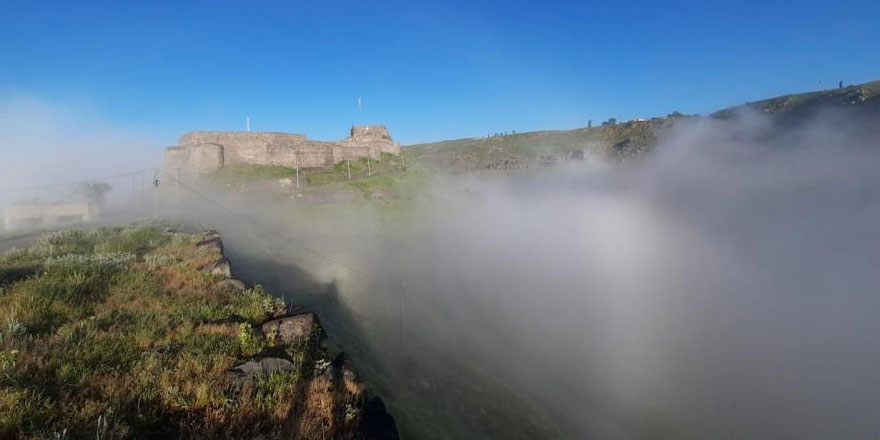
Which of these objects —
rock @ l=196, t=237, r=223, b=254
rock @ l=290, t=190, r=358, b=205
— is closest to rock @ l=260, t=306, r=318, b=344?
rock @ l=196, t=237, r=223, b=254

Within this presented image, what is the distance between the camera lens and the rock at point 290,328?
7879 mm

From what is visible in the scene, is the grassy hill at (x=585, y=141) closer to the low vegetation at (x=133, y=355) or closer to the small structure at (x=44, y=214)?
the small structure at (x=44, y=214)

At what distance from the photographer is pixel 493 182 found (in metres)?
75.6

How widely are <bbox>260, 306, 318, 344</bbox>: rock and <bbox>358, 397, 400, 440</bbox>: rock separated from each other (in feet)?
8.30

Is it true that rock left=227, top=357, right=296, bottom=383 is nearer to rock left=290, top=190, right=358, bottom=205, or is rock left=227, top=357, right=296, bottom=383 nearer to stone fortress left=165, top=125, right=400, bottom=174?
rock left=290, top=190, right=358, bottom=205

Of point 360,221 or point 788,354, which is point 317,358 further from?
point 788,354

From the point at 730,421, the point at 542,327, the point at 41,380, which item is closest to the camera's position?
the point at 41,380

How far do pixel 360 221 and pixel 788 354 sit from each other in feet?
136

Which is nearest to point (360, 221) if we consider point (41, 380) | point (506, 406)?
point (506, 406)

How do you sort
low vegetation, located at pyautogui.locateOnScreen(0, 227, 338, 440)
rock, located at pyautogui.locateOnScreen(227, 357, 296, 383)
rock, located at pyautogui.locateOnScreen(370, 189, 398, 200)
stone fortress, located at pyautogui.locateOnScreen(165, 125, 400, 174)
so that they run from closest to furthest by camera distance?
low vegetation, located at pyautogui.locateOnScreen(0, 227, 338, 440), rock, located at pyautogui.locateOnScreen(227, 357, 296, 383), stone fortress, located at pyautogui.locateOnScreen(165, 125, 400, 174), rock, located at pyautogui.locateOnScreen(370, 189, 398, 200)

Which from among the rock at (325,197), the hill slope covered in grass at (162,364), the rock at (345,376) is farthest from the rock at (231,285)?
the rock at (325,197)

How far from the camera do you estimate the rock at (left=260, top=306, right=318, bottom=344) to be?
25.8ft

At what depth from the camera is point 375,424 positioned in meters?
5.69

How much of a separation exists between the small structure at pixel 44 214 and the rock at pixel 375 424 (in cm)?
3621
